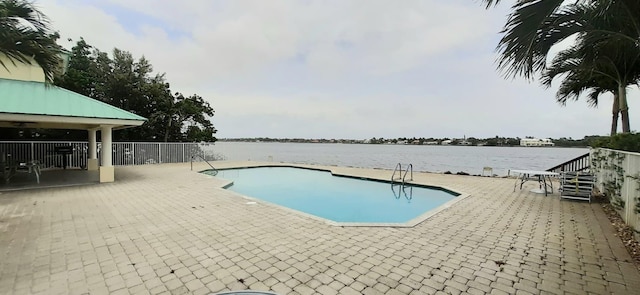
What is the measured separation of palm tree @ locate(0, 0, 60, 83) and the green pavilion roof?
4.22 meters

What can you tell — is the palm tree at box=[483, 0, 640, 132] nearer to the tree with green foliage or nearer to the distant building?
the tree with green foliage

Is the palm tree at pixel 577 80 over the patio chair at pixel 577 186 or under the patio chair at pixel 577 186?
over

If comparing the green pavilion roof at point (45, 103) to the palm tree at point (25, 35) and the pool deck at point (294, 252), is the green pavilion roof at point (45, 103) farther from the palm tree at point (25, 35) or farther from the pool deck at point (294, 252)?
the palm tree at point (25, 35)

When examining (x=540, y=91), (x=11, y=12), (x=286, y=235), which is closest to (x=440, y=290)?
(x=286, y=235)

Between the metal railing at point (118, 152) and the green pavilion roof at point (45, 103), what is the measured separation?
3.75 metres

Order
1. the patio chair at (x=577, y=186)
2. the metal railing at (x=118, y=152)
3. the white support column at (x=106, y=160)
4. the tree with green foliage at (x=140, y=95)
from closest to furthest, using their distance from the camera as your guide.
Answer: the patio chair at (x=577, y=186)
the white support column at (x=106, y=160)
the metal railing at (x=118, y=152)
the tree with green foliage at (x=140, y=95)

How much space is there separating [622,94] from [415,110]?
17861 mm

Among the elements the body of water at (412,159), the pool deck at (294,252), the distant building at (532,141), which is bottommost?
the body of water at (412,159)

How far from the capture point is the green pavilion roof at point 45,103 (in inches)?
330

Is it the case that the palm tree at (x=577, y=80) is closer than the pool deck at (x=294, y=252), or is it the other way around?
the pool deck at (x=294, y=252)

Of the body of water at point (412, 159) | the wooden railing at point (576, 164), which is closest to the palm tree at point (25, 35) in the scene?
the wooden railing at point (576, 164)

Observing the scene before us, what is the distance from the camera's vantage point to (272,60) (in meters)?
16.2

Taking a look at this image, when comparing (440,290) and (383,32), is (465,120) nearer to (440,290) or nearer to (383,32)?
(383,32)

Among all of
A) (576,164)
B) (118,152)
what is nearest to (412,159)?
(576,164)
